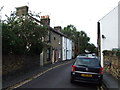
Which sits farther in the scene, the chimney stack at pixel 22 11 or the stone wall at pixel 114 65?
the chimney stack at pixel 22 11

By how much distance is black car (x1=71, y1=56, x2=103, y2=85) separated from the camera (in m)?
9.73

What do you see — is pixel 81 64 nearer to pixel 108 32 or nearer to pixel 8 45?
pixel 8 45

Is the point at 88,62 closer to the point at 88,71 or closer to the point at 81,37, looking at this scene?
the point at 88,71

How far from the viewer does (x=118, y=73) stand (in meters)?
11.7

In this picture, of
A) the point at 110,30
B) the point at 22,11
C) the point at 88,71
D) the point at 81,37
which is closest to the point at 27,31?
the point at 22,11

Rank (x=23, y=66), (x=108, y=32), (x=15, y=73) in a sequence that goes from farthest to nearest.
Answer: (x=108, y=32) < (x=23, y=66) < (x=15, y=73)

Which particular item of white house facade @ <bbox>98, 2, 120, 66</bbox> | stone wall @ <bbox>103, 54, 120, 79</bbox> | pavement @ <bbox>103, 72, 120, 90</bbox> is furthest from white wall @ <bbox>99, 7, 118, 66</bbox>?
pavement @ <bbox>103, 72, 120, 90</bbox>

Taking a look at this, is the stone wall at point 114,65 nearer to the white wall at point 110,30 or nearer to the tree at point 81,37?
the white wall at point 110,30

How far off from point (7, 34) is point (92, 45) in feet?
248

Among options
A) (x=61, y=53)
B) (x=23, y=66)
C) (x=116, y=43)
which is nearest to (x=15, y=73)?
(x=23, y=66)

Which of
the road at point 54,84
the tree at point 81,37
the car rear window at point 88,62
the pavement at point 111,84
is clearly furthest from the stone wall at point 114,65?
the tree at point 81,37

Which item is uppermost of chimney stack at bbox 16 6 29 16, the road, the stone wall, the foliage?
chimney stack at bbox 16 6 29 16

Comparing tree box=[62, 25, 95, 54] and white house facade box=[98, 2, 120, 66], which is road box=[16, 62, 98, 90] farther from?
tree box=[62, 25, 95, 54]

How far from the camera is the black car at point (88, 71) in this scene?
9727 millimetres
